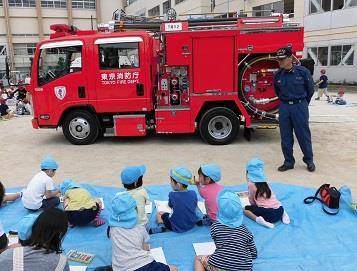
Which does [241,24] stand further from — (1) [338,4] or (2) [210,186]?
(1) [338,4]

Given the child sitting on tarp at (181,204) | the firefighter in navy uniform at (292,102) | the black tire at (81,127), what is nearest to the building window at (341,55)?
the firefighter in navy uniform at (292,102)

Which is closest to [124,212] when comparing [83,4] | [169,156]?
[169,156]

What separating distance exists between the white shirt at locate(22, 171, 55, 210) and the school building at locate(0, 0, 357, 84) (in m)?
6.69

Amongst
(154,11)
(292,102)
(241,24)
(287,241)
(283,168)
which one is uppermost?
(154,11)

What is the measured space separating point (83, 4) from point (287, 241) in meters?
45.5

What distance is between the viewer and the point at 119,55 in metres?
8.48

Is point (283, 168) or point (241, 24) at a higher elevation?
point (241, 24)

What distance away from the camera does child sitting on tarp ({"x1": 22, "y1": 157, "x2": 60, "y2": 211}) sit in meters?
4.88

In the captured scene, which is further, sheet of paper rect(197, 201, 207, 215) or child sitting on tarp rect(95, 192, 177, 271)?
sheet of paper rect(197, 201, 207, 215)

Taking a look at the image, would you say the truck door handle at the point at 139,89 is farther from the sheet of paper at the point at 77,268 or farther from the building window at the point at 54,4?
the building window at the point at 54,4

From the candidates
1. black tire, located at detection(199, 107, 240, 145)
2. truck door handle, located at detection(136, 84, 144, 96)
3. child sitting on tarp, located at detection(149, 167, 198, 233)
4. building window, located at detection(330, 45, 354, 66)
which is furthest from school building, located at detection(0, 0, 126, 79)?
child sitting on tarp, located at detection(149, 167, 198, 233)

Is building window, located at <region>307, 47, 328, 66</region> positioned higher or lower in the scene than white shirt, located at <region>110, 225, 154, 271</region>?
higher

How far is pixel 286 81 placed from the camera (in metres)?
6.47

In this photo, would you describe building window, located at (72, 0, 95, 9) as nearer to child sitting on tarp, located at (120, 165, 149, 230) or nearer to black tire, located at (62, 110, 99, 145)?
black tire, located at (62, 110, 99, 145)
